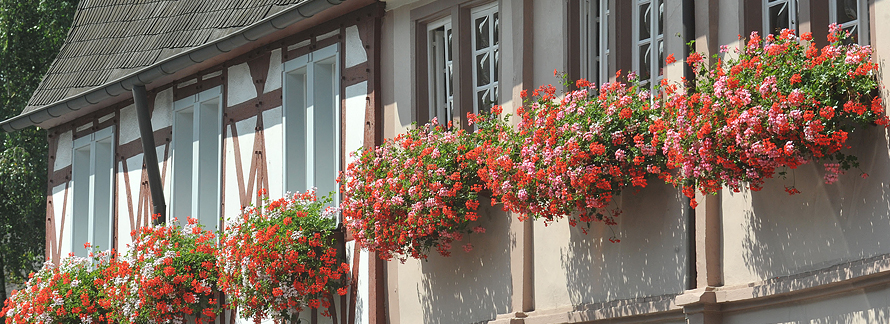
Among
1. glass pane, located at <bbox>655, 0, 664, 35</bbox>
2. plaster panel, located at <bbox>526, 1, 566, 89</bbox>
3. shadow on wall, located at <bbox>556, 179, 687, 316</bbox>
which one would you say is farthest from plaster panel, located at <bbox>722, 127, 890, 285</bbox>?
plaster panel, located at <bbox>526, 1, 566, 89</bbox>

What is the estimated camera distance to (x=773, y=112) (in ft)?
22.2

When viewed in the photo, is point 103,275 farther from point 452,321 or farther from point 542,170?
point 542,170

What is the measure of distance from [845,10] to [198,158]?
814 cm

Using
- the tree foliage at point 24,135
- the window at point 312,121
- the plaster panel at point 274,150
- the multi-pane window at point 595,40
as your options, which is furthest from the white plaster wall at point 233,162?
the tree foliage at point 24,135

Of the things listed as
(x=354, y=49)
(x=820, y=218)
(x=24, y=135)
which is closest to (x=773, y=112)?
(x=820, y=218)

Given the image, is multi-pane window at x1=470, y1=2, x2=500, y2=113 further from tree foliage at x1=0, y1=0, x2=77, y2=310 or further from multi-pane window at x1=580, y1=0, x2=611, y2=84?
tree foliage at x1=0, y1=0, x2=77, y2=310

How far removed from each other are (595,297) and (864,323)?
2.33 meters

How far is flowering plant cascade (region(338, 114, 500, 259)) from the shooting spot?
9.45 m

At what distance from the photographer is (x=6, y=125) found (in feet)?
52.7

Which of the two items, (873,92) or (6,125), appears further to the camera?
(6,125)

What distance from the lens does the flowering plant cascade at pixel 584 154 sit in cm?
801

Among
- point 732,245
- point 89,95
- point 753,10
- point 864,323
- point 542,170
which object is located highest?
point 89,95

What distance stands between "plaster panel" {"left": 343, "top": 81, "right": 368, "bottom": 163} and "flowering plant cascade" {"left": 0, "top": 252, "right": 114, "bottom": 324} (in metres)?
3.74

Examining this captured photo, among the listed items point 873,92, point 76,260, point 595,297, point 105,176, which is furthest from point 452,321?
point 105,176
